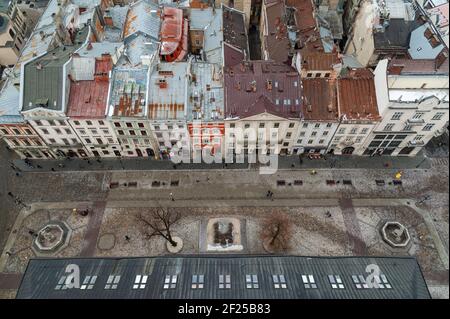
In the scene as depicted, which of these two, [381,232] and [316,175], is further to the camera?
[316,175]

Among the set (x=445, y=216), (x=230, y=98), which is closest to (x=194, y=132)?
(x=230, y=98)

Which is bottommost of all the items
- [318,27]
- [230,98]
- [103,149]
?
[103,149]

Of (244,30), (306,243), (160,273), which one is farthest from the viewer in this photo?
(244,30)

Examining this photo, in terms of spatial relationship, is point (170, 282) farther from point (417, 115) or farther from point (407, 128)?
point (417, 115)

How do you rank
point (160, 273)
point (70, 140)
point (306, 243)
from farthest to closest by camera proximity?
1. point (70, 140)
2. point (306, 243)
3. point (160, 273)

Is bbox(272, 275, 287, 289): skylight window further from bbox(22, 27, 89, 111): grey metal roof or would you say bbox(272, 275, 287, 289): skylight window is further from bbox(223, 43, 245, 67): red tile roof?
bbox(22, 27, 89, 111): grey metal roof

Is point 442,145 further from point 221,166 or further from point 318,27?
point 221,166

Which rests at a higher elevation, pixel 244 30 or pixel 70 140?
pixel 244 30

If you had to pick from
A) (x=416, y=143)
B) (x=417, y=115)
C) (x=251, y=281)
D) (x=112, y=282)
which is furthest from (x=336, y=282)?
(x=416, y=143)
